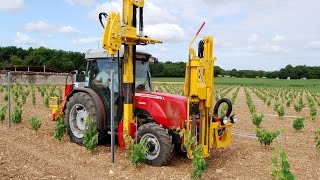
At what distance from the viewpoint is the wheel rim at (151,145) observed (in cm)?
682

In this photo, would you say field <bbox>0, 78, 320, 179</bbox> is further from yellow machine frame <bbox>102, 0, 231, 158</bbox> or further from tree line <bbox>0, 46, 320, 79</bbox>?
tree line <bbox>0, 46, 320, 79</bbox>

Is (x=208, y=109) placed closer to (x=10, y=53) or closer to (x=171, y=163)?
(x=171, y=163)

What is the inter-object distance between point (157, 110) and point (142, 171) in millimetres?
1205

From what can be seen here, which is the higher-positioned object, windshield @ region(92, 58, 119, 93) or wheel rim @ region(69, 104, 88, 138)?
windshield @ region(92, 58, 119, 93)

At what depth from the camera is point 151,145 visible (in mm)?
6914

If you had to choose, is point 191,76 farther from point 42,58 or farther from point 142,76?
point 42,58

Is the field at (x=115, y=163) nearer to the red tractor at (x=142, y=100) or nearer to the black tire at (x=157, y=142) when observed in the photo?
the black tire at (x=157, y=142)

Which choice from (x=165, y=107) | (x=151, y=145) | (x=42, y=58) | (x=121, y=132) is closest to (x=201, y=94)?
(x=165, y=107)

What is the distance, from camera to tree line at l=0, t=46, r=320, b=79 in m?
70.4

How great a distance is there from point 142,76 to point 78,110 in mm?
1673

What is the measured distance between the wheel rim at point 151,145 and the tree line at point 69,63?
42.7 metres

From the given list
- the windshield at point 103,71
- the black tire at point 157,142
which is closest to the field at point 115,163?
the black tire at point 157,142

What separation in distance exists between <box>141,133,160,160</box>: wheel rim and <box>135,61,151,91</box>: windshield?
145cm

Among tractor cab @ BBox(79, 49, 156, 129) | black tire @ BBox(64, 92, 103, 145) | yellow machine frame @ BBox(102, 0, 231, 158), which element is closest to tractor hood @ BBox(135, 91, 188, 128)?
yellow machine frame @ BBox(102, 0, 231, 158)
